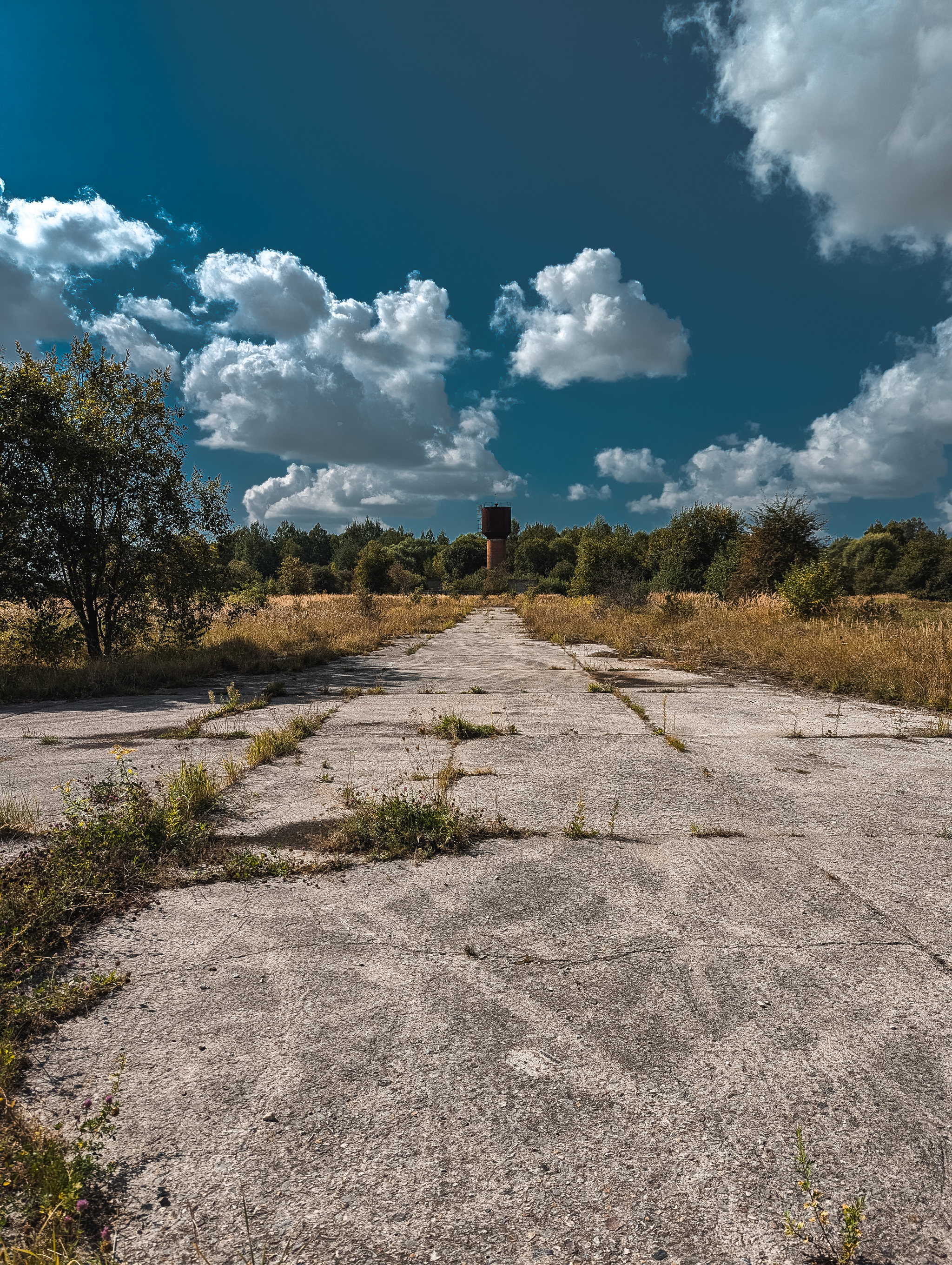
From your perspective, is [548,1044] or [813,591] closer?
[548,1044]

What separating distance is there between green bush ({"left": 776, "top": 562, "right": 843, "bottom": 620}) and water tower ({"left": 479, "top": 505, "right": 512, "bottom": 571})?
1970 inches

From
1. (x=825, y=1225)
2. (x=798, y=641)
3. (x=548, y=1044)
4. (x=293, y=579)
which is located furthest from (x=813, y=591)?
(x=293, y=579)

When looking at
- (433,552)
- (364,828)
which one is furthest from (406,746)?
(433,552)

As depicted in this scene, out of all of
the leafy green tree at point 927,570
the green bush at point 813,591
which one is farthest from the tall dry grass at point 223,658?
the leafy green tree at point 927,570

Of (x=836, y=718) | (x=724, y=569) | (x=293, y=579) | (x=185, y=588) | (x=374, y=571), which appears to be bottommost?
(x=836, y=718)

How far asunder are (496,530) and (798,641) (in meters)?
55.2

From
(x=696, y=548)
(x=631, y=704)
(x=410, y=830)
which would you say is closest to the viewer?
(x=410, y=830)

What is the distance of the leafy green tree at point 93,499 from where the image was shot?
11.2 m

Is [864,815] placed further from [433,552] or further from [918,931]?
[433,552]

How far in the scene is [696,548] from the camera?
105 ft

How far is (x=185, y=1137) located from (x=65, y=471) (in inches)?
484

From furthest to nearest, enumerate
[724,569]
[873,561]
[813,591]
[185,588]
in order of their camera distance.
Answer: [873,561] < [724,569] < [813,591] < [185,588]

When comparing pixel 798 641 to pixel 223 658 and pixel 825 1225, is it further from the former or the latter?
pixel 825 1225

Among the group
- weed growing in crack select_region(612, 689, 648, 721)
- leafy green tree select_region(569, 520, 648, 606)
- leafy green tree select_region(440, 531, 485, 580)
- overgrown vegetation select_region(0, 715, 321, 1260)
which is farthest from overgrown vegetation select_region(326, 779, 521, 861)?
leafy green tree select_region(440, 531, 485, 580)
